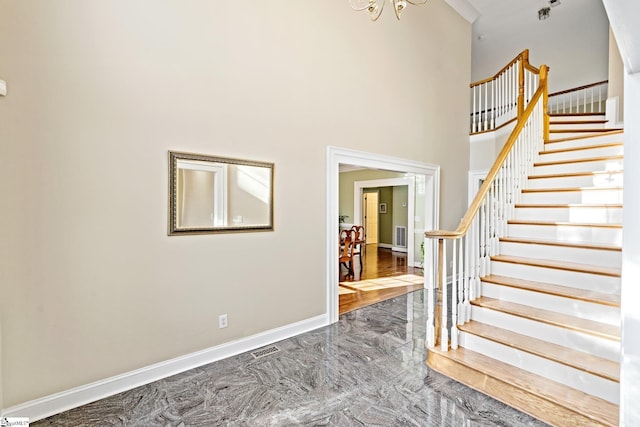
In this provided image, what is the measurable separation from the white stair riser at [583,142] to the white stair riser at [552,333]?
2.70m

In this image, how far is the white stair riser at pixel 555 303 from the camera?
2266 millimetres

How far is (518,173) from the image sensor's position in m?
3.68

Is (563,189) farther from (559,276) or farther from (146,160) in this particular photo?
(146,160)

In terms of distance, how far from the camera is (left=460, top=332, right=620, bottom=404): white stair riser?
1913 mm

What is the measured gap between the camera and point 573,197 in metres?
3.37

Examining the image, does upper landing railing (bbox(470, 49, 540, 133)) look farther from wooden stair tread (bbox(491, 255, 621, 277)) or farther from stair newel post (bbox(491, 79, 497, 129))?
wooden stair tread (bbox(491, 255, 621, 277))

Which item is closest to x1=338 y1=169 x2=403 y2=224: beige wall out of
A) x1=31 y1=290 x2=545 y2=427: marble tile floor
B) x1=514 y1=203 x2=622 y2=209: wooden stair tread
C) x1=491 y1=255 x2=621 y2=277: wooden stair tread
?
x1=514 y1=203 x2=622 y2=209: wooden stair tread

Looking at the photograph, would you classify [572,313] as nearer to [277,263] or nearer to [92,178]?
[277,263]

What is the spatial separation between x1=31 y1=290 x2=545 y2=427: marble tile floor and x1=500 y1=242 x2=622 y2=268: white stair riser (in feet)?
4.64

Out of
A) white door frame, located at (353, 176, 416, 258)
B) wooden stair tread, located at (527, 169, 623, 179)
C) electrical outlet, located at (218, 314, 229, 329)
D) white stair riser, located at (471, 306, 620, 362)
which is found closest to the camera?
white stair riser, located at (471, 306, 620, 362)

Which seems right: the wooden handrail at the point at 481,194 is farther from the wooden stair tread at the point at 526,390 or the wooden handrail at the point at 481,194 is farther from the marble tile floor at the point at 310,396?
the marble tile floor at the point at 310,396

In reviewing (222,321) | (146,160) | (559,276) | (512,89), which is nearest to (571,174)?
(559,276)

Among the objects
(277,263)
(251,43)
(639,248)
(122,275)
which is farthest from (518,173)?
(122,275)

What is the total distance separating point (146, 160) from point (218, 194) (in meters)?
0.62
